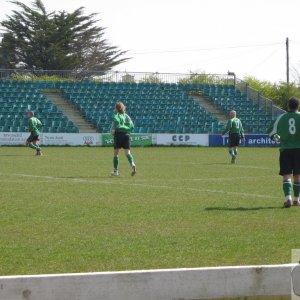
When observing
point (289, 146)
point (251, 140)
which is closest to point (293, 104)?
point (289, 146)

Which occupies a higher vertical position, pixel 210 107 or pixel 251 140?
pixel 210 107

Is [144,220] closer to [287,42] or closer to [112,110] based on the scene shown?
[112,110]

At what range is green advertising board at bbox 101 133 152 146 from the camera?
45.7 m

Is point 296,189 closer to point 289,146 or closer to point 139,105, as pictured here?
point 289,146

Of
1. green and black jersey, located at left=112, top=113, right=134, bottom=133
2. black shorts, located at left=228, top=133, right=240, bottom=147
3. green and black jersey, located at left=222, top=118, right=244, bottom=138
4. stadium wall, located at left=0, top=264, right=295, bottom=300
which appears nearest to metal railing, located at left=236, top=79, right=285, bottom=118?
green and black jersey, located at left=222, top=118, right=244, bottom=138

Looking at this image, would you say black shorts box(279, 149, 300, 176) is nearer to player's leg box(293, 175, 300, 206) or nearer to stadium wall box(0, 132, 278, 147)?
player's leg box(293, 175, 300, 206)

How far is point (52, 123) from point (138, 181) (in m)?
28.8

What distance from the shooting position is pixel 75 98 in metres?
52.1

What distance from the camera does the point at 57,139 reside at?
45312 millimetres

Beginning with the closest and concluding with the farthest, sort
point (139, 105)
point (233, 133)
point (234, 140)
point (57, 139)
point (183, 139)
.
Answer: point (234, 140), point (233, 133), point (57, 139), point (183, 139), point (139, 105)

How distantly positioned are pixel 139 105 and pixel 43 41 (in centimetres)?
3048

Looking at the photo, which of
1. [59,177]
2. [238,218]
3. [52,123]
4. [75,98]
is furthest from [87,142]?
[238,218]

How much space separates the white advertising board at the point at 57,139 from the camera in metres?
44.7

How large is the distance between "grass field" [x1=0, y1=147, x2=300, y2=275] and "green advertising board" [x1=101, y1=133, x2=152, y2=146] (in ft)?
80.5
